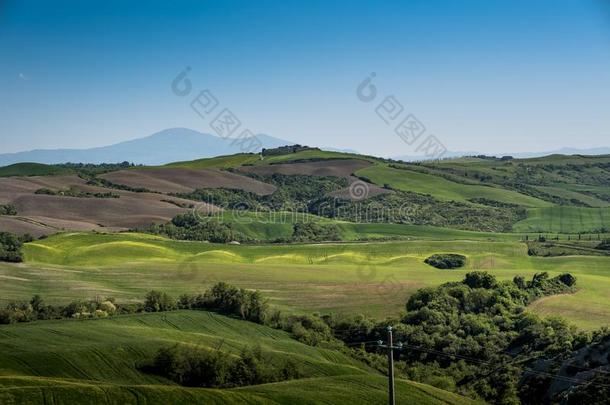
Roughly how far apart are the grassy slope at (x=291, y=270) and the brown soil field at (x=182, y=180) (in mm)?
51268

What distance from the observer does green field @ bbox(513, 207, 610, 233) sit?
5758 inches

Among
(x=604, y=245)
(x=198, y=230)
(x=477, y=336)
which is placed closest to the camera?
(x=477, y=336)

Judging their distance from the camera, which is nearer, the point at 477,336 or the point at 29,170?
the point at 477,336

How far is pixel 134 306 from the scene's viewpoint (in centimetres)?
7531

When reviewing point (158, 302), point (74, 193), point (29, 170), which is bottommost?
point (158, 302)

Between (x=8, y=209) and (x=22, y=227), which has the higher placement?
(x=8, y=209)

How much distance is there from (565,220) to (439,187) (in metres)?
38.1

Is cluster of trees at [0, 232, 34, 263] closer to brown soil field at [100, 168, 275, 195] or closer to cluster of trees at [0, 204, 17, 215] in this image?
cluster of trees at [0, 204, 17, 215]

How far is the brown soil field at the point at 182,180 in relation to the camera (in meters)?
167

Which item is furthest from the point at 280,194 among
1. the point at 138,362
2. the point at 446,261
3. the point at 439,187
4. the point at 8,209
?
the point at 138,362

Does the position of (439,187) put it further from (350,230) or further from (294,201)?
(350,230)

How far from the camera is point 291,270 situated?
9844 centimetres

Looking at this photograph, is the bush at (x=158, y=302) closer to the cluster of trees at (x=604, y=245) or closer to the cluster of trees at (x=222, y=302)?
the cluster of trees at (x=222, y=302)

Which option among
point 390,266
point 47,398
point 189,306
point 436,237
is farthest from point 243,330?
point 436,237
